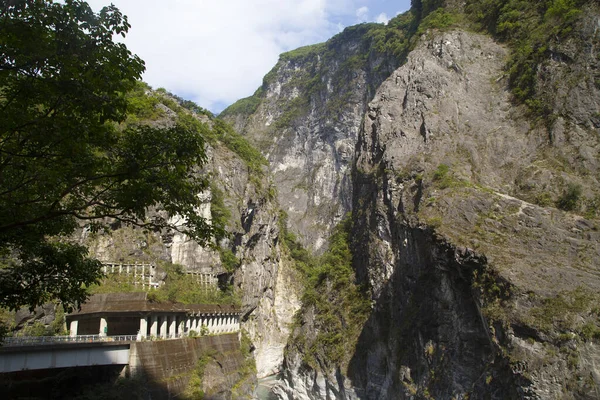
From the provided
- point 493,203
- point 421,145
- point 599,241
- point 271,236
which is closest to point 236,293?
point 271,236

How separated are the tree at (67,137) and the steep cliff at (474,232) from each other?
18465mm

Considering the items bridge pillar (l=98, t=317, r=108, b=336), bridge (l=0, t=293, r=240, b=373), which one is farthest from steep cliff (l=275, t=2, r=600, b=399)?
bridge pillar (l=98, t=317, r=108, b=336)

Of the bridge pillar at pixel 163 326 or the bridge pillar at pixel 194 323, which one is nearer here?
the bridge pillar at pixel 163 326

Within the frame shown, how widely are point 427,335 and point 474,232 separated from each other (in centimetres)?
727

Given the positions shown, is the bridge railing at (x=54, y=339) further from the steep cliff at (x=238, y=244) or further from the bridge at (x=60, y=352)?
the steep cliff at (x=238, y=244)

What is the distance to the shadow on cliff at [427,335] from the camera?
83.9ft

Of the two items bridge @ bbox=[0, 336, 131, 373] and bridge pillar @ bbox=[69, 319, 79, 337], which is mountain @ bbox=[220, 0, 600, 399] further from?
bridge pillar @ bbox=[69, 319, 79, 337]

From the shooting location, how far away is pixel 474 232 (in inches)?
1110

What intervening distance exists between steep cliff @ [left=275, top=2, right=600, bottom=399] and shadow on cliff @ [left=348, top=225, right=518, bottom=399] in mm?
95

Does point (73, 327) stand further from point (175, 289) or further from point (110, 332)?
point (175, 289)

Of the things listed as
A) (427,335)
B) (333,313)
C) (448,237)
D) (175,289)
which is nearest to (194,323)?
(175,289)

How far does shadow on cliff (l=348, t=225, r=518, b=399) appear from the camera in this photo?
1007 inches

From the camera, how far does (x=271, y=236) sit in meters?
59.9

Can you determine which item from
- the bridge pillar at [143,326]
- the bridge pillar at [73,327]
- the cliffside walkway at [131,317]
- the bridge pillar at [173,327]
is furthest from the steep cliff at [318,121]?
the bridge pillar at [73,327]
